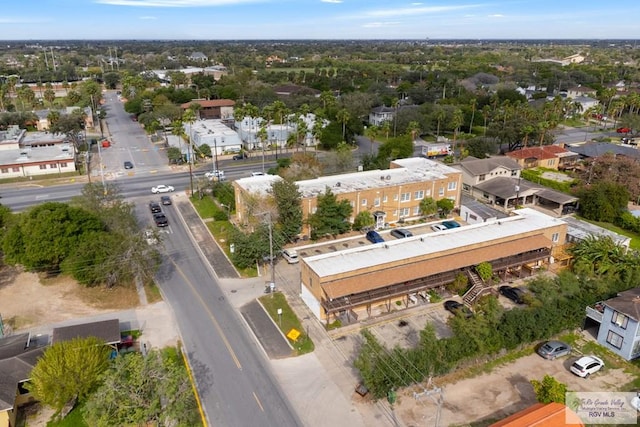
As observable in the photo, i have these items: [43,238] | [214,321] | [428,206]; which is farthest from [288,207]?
[43,238]

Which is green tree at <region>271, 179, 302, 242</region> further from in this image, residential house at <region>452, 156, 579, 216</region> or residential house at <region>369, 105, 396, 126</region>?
residential house at <region>369, 105, 396, 126</region>

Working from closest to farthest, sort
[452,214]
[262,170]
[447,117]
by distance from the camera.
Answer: [452,214] < [262,170] < [447,117]

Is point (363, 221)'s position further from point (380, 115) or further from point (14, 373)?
point (380, 115)

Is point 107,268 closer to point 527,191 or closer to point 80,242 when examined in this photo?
point 80,242

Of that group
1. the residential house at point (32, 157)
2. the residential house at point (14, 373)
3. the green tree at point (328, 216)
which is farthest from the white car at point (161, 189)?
the residential house at point (14, 373)

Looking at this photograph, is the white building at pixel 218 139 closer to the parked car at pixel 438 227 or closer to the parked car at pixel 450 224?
the parked car at pixel 438 227

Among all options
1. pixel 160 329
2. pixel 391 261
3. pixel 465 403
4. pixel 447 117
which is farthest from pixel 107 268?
pixel 447 117

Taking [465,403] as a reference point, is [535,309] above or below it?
above

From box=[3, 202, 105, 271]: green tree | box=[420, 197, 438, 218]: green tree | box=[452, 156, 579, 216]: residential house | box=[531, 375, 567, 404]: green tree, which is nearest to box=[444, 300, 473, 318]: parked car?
box=[531, 375, 567, 404]: green tree
